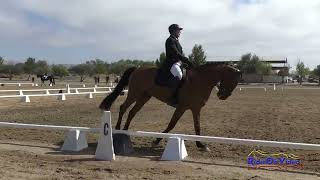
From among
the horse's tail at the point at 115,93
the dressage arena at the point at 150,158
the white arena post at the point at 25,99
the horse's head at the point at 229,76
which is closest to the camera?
the dressage arena at the point at 150,158

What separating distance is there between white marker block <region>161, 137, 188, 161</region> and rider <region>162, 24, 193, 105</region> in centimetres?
138

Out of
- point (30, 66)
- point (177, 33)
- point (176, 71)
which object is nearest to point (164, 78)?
point (176, 71)

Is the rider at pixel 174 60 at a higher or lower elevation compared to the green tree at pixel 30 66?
lower

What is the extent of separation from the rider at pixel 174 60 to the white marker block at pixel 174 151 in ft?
4.53

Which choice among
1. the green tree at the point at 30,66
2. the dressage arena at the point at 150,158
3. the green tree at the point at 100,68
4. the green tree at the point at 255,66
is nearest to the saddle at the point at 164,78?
the dressage arena at the point at 150,158

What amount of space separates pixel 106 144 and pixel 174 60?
2.42m

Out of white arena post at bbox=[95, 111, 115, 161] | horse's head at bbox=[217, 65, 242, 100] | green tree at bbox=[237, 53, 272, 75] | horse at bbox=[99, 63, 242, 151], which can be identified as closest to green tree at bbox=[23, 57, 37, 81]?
green tree at bbox=[237, 53, 272, 75]

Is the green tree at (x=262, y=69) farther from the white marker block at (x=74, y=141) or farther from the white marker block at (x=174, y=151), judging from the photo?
the white marker block at (x=174, y=151)

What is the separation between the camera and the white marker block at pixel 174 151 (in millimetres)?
8844

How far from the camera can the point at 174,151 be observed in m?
8.88

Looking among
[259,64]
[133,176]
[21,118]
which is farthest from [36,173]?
[259,64]

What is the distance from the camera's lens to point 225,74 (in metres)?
10.0

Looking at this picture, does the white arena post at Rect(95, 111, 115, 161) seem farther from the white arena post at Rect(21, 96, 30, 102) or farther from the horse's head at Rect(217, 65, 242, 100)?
the white arena post at Rect(21, 96, 30, 102)

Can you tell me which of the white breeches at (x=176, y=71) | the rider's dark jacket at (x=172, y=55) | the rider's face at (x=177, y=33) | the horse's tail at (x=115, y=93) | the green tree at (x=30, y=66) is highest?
the green tree at (x=30, y=66)
